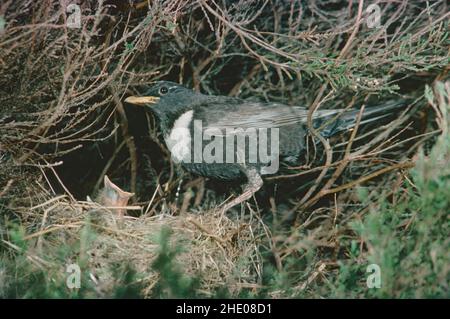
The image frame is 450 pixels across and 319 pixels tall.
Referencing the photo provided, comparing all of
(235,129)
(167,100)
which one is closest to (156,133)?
(167,100)

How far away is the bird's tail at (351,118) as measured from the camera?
15.5 feet

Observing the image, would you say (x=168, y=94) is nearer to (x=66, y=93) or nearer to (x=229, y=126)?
(x=229, y=126)

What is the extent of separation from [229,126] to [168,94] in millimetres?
608

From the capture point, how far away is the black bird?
A: 15.3 feet

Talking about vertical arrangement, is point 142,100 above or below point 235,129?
above

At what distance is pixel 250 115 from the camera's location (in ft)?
15.5

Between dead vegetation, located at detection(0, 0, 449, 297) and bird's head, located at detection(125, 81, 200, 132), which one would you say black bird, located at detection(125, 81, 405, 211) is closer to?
bird's head, located at detection(125, 81, 200, 132)

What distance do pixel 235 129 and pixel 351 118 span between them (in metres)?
0.95

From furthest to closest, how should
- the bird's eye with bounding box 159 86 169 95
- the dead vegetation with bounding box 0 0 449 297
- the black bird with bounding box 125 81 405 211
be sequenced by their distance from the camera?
the bird's eye with bounding box 159 86 169 95, the black bird with bounding box 125 81 405 211, the dead vegetation with bounding box 0 0 449 297

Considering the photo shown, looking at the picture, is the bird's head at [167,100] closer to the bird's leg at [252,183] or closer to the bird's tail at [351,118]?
the bird's leg at [252,183]

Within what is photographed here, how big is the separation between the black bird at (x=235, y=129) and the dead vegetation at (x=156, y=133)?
7.9 inches

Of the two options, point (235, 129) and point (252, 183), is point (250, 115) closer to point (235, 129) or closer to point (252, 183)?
point (235, 129)

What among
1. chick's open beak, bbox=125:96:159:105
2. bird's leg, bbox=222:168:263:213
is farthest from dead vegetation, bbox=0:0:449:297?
bird's leg, bbox=222:168:263:213

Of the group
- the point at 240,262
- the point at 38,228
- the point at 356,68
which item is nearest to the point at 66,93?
the point at 38,228
